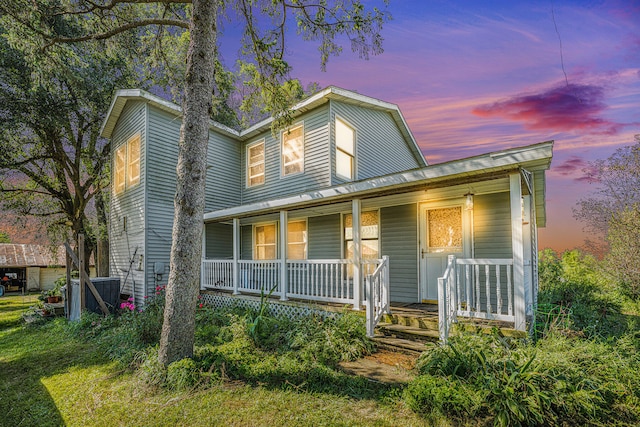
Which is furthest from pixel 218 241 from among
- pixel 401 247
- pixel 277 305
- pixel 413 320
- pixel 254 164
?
pixel 413 320

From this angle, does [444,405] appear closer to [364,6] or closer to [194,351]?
[194,351]

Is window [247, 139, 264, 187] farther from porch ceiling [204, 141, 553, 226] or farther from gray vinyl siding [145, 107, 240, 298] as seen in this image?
porch ceiling [204, 141, 553, 226]

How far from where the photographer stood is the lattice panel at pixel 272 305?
6.77 m

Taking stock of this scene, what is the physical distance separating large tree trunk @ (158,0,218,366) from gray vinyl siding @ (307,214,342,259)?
4805mm

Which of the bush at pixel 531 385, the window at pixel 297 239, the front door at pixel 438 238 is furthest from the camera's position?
the window at pixel 297 239

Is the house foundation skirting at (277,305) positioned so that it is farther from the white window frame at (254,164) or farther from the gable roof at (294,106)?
the gable roof at (294,106)

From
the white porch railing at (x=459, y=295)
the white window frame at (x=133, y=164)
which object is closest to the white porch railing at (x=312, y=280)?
the white porch railing at (x=459, y=295)

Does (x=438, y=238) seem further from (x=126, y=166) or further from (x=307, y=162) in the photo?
(x=126, y=166)

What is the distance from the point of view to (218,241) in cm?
1181

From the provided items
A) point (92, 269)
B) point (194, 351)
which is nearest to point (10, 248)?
point (92, 269)

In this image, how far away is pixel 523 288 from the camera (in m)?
4.57

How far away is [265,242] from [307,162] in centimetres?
330

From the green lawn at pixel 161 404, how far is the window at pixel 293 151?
6.78 m

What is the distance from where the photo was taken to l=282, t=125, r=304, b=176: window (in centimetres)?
988
